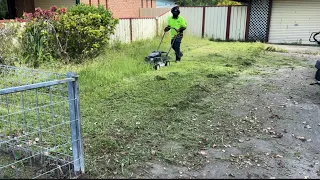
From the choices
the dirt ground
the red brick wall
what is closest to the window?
the red brick wall

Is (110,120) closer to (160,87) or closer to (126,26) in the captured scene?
(160,87)

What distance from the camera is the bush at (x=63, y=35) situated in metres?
8.02

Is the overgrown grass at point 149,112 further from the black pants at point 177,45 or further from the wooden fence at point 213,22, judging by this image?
the wooden fence at point 213,22

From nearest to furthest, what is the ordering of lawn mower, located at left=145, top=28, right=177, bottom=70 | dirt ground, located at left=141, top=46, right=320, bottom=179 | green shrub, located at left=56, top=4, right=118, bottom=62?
dirt ground, located at left=141, top=46, right=320, bottom=179 < lawn mower, located at left=145, top=28, right=177, bottom=70 < green shrub, located at left=56, top=4, right=118, bottom=62

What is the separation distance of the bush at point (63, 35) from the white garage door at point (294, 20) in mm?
9818

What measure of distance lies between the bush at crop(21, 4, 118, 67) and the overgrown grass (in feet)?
1.93

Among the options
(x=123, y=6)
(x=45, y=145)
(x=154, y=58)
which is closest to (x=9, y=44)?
(x=154, y=58)

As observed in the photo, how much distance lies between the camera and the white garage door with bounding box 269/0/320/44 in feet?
48.8

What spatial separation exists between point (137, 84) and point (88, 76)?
4.02 feet

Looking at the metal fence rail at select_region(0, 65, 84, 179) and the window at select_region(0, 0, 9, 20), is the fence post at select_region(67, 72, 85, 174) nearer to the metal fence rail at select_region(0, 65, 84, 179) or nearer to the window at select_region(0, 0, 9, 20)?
the metal fence rail at select_region(0, 65, 84, 179)

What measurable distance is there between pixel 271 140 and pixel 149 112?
1.88 meters

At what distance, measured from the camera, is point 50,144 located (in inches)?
145

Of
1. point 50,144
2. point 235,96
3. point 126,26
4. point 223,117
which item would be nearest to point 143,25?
point 126,26

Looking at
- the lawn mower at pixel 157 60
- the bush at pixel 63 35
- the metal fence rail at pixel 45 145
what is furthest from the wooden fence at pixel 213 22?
the metal fence rail at pixel 45 145
